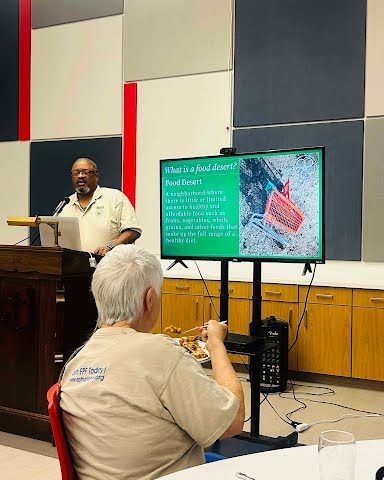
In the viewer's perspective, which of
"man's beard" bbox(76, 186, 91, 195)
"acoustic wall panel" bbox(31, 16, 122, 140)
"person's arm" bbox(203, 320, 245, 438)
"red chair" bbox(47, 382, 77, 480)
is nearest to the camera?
"red chair" bbox(47, 382, 77, 480)

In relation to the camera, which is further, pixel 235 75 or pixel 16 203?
pixel 16 203

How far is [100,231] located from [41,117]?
218 centimetres

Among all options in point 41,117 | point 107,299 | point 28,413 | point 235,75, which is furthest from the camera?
point 41,117

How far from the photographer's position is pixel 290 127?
186 inches

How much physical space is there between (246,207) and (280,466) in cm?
162

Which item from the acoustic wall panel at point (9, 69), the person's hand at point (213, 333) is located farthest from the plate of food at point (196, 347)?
the acoustic wall panel at point (9, 69)

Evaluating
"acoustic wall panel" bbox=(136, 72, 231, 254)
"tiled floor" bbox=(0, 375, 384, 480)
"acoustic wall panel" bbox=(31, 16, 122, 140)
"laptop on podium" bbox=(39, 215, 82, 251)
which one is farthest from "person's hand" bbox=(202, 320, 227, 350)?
"acoustic wall panel" bbox=(31, 16, 122, 140)

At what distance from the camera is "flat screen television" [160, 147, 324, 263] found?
2.54m

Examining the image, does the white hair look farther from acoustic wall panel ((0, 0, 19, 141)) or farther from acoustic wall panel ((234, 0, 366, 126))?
acoustic wall panel ((0, 0, 19, 141))

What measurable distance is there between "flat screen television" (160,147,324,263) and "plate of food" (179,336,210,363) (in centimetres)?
51

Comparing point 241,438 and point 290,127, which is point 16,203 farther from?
point 241,438

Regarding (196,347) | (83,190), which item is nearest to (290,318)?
(83,190)

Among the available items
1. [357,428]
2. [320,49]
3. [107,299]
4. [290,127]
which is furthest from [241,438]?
[320,49]

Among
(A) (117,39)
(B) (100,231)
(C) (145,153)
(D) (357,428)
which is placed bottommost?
(D) (357,428)
